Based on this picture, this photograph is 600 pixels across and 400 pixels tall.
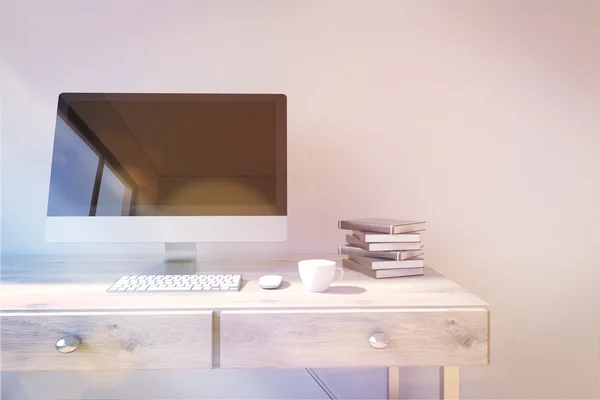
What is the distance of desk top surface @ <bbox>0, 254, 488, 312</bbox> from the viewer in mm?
819

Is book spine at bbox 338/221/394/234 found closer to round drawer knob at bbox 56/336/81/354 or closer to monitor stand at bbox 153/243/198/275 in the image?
monitor stand at bbox 153/243/198/275

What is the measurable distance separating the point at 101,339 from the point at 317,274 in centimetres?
48

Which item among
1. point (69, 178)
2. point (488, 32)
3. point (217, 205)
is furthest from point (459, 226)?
point (69, 178)

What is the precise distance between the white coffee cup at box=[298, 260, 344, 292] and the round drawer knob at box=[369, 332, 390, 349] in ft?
0.54

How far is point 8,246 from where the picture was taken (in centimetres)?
142

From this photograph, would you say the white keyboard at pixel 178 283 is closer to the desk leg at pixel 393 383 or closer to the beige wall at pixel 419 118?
the beige wall at pixel 419 118

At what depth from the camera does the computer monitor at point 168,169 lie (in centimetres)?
109

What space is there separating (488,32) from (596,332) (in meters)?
1.24

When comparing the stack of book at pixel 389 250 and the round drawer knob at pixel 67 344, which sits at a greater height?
the stack of book at pixel 389 250

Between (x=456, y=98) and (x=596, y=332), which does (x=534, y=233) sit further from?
(x=456, y=98)

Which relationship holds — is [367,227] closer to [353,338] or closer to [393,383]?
[353,338]

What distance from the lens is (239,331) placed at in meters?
0.80

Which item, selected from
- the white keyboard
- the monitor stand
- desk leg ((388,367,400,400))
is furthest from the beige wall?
the white keyboard

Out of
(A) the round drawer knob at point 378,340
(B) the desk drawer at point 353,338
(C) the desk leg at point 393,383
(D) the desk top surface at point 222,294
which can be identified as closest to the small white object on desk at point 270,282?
(D) the desk top surface at point 222,294
